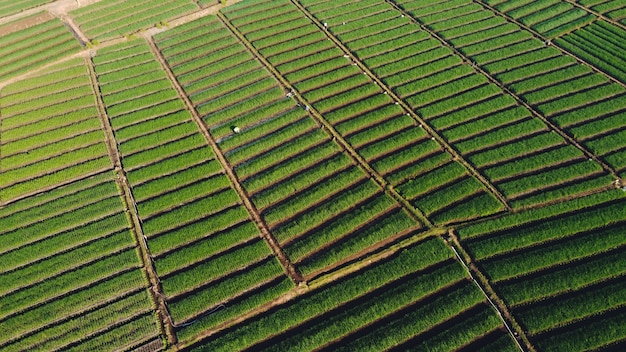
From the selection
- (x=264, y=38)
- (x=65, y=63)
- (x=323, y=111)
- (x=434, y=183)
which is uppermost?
(x=65, y=63)

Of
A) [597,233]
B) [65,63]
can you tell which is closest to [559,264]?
[597,233]

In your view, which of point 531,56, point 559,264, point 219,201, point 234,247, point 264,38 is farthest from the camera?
point 264,38

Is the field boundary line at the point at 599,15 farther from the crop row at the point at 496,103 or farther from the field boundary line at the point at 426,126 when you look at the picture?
the field boundary line at the point at 426,126

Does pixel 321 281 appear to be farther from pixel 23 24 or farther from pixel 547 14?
pixel 23 24

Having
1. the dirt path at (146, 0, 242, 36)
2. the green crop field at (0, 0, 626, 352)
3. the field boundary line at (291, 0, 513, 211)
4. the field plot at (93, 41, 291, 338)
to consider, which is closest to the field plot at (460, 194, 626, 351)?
the green crop field at (0, 0, 626, 352)

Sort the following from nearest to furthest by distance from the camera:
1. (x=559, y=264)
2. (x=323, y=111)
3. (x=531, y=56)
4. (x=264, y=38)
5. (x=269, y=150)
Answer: (x=559, y=264) → (x=269, y=150) → (x=323, y=111) → (x=531, y=56) → (x=264, y=38)

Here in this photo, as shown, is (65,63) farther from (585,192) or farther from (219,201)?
(585,192)

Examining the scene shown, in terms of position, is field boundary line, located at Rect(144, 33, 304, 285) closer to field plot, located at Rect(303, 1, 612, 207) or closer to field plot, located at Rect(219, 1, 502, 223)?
field plot, located at Rect(219, 1, 502, 223)
